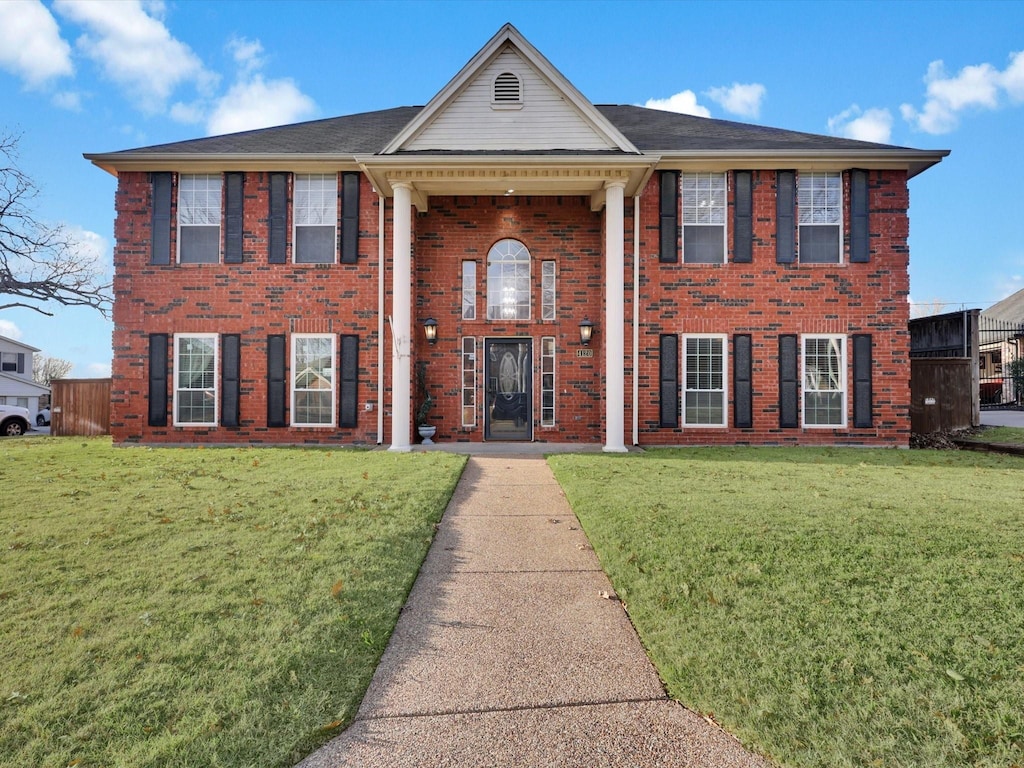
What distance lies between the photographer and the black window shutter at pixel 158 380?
10.8 m

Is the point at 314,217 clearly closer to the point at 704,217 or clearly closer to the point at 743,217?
the point at 704,217

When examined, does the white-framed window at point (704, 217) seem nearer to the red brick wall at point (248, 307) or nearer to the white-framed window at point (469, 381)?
the white-framed window at point (469, 381)

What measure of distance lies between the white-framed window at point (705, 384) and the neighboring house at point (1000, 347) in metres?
10.8

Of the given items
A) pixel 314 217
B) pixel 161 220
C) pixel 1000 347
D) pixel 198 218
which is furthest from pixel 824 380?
pixel 1000 347

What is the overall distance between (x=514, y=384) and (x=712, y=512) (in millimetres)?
6666

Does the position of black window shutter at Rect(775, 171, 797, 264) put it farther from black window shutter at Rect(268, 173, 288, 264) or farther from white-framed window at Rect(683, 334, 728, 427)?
black window shutter at Rect(268, 173, 288, 264)

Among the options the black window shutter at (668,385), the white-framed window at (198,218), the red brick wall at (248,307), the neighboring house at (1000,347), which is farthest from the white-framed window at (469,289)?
the neighboring house at (1000,347)

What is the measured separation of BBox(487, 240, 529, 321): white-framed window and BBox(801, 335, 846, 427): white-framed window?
5784 mm

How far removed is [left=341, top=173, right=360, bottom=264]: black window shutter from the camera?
10781mm

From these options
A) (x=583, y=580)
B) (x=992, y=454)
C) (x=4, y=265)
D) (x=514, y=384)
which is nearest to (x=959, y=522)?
(x=583, y=580)

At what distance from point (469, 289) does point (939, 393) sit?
10784 mm

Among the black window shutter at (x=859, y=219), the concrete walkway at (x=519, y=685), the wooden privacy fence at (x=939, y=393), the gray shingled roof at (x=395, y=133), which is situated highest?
the gray shingled roof at (x=395, y=133)

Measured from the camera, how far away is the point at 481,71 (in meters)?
10.2

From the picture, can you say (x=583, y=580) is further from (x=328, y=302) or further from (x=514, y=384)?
(x=328, y=302)
